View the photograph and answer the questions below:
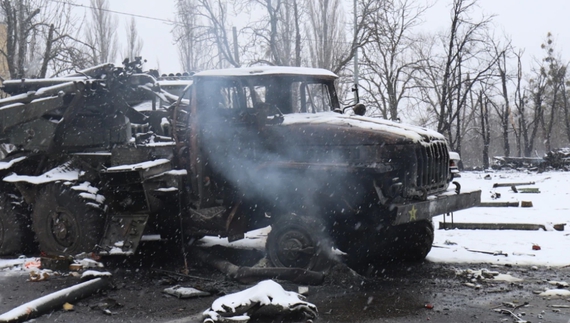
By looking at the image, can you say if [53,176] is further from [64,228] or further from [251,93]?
[251,93]

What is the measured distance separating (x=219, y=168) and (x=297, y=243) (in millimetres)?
1461

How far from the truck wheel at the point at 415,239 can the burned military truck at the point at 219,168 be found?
0.02 m

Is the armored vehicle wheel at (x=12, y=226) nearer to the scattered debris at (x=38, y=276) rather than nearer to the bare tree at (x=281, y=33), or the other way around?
the scattered debris at (x=38, y=276)

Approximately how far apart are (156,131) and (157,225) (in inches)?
56.0

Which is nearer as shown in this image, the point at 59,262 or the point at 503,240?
the point at 59,262

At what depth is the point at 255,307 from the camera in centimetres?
563

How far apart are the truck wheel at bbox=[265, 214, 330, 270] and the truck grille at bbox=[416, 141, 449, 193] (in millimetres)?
1262

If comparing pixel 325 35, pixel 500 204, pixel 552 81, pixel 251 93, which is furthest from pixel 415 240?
pixel 552 81

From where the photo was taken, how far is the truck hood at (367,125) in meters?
6.80

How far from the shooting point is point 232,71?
26.2 feet

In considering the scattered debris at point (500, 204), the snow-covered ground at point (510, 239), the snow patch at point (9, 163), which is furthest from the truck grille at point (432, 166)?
the snow patch at point (9, 163)

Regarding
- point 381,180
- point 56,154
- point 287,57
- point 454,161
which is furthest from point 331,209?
point 287,57

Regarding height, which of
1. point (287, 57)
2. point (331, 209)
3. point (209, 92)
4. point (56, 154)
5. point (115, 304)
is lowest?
point (115, 304)

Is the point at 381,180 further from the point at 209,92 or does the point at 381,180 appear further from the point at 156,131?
the point at 156,131
